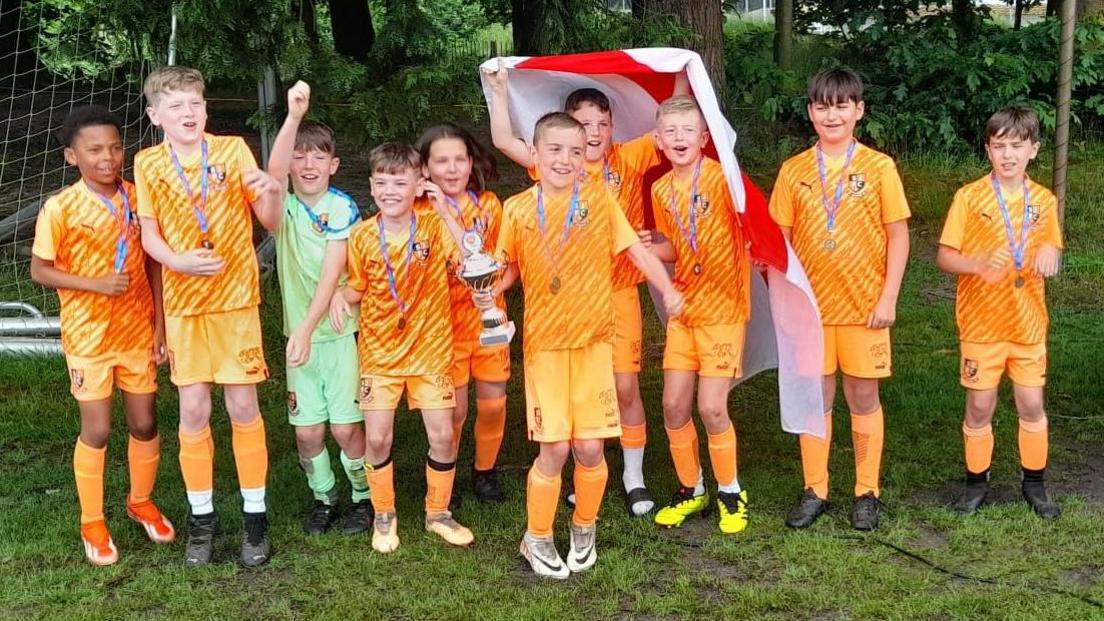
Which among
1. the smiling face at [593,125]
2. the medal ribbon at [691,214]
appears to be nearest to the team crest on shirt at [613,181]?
the smiling face at [593,125]

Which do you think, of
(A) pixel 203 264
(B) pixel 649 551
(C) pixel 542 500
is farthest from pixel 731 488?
(A) pixel 203 264

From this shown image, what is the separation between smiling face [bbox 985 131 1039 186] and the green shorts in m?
2.73

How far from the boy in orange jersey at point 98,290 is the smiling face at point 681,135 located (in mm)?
2059

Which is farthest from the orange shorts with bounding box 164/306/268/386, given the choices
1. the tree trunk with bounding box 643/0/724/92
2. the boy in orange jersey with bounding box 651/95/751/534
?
the tree trunk with bounding box 643/0/724/92

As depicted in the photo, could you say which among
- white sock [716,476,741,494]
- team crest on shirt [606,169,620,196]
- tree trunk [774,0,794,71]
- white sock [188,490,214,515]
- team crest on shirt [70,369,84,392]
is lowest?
white sock [716,476,741,494]

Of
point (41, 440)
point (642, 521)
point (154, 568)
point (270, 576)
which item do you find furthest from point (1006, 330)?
point (41, 440)

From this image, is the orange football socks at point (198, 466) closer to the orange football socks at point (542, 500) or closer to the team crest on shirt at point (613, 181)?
the orange football socks at point (542, 500)

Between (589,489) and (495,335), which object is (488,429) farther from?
(495,335)

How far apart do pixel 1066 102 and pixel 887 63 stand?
4707 mm

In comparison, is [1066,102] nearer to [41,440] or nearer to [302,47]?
[302,47]

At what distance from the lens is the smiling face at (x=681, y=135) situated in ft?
15.9

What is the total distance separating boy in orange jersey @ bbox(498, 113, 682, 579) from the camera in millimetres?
4676

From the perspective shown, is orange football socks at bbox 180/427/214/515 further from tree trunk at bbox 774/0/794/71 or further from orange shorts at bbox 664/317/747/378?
tree trunk at bbox 774/0/794/71

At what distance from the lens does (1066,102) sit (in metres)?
7.12
